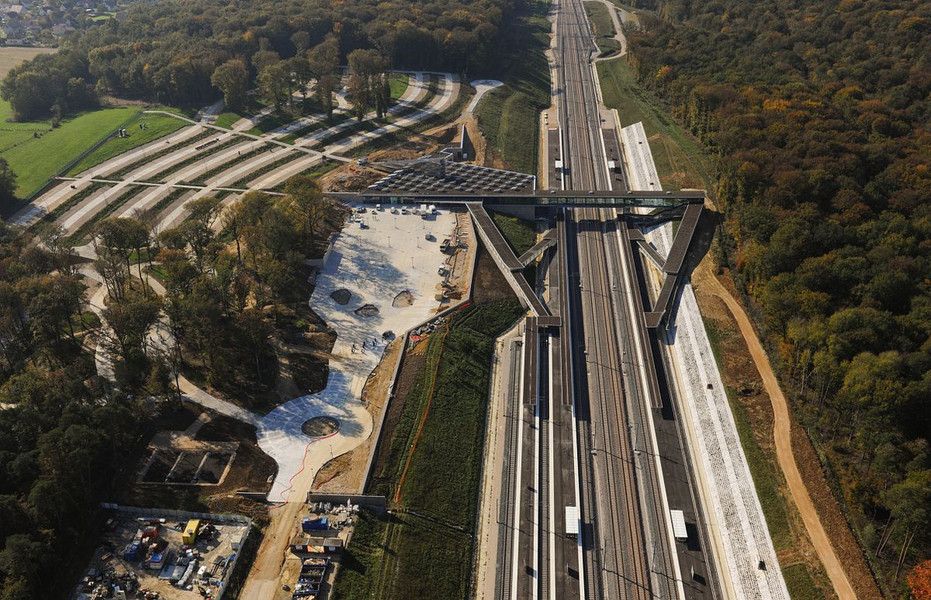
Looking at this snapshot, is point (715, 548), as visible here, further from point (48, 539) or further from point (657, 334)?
point (48, 539)

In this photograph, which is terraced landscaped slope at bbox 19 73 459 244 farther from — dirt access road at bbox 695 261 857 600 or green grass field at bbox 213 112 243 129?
dirt access road at bbox 695 261 857 600

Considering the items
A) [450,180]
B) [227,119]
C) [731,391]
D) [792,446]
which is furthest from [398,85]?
[792,446]

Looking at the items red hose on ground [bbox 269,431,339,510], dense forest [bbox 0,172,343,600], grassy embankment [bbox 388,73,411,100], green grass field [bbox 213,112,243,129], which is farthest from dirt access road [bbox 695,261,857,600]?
green grass field [bbox 213,112,243,129]

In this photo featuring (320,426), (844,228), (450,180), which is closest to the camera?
(320,426)

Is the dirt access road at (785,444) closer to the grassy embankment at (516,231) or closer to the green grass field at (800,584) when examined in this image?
the green grass field at (800,584)

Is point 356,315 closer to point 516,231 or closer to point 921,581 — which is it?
point 516,231

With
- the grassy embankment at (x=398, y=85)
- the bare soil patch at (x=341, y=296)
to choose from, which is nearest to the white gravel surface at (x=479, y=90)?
the grassy embankment at (x=398, y=85)

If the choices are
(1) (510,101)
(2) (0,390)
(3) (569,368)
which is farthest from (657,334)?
(1) (510,101)
